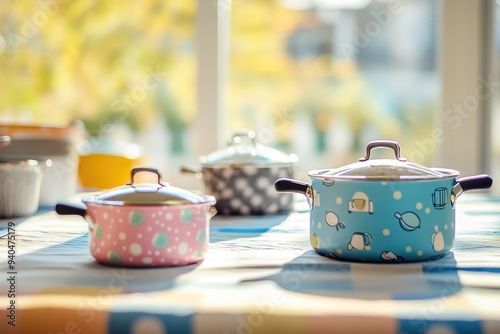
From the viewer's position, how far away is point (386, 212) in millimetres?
681

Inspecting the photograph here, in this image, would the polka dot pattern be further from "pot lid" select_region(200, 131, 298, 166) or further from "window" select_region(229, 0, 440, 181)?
"window" select_region(229, 0, 440, 181)

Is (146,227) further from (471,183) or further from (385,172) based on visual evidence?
(471,183)

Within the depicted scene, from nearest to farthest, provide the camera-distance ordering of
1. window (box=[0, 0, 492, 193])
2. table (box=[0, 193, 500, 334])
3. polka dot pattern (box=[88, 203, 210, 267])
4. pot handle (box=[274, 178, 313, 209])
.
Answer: table (box=[0, 193, 500, 334]), polka dot pattern (box=[88, 203, 210, 267]), pot handle (box=[274, 178, 313, 209]), window (box=[0, 0, 492, 193])

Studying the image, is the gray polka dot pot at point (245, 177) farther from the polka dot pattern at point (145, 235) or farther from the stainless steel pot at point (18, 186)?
the polka dot pattern at point (145, 235)

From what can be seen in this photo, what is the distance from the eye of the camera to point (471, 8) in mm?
1715

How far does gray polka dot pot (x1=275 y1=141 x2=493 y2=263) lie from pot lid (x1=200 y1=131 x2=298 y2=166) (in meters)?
0.36

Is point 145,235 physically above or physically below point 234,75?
below

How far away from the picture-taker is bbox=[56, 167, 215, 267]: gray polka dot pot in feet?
2.19

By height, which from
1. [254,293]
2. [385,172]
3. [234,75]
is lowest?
[254,293]

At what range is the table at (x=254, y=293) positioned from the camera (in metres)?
0.51

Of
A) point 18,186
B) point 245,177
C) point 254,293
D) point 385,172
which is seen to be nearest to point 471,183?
point 385,172

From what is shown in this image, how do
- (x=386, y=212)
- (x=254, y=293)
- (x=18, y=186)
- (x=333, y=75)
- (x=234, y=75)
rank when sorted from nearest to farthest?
(x=254, y=293) < (x=386, y=212) < (x=18, y=186) < (x=234, y=75) < (x=333, y=75)

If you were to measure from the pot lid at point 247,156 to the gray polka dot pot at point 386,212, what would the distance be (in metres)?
0.36

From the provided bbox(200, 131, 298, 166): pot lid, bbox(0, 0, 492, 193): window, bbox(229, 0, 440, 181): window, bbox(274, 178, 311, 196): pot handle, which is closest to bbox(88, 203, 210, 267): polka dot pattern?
bbox(274, 178, 311, 196): pot handle
